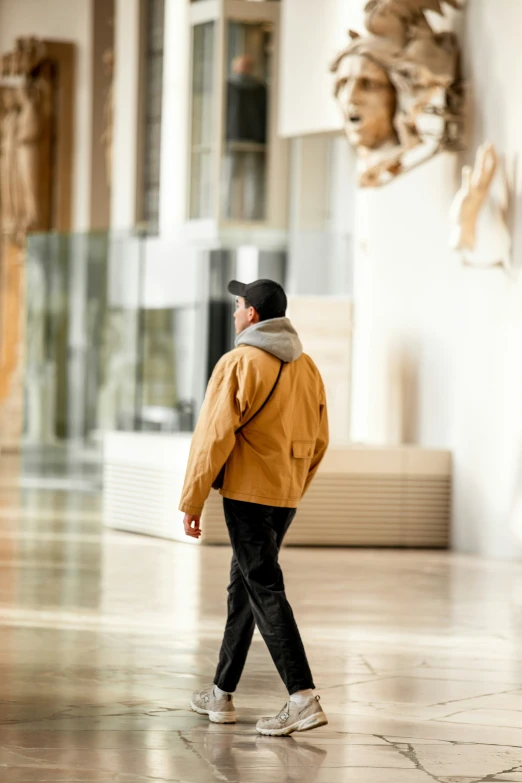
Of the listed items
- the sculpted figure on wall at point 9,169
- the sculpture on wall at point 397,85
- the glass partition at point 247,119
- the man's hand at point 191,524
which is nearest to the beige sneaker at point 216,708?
the man's hand at point 191,524

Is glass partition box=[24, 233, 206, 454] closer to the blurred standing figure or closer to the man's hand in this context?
the blurred standing figure

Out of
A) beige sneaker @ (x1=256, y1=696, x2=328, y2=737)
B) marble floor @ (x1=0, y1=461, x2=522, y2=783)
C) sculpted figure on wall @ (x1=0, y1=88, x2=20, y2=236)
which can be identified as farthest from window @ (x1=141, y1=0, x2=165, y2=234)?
beige sneaker @ (x1=256, y1=696, x2=328, y2=737)

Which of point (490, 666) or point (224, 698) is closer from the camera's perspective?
point (224, 698)

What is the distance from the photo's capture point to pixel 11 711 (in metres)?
5.39

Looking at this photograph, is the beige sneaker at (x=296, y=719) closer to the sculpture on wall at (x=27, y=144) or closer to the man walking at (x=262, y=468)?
the man walking at (x=262, y=468)

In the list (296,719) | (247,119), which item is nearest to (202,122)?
(247,119)

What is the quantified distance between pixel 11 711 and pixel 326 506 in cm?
603

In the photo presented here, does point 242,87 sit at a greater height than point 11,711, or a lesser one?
greater

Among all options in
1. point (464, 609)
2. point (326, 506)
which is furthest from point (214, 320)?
point (464, 609)

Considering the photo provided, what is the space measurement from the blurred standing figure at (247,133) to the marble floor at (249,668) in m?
6.58

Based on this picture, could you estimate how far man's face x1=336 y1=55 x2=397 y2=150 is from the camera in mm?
11375

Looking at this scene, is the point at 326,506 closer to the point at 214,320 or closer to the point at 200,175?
the point at 214,320

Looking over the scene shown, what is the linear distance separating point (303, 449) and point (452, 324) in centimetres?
652

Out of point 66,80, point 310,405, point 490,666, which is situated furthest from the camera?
point 66,80
